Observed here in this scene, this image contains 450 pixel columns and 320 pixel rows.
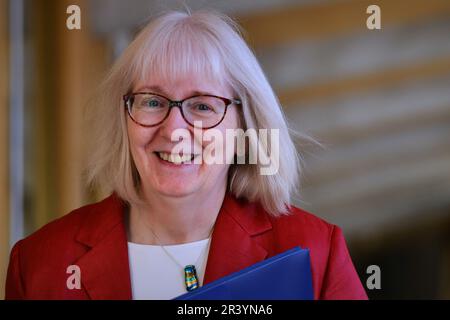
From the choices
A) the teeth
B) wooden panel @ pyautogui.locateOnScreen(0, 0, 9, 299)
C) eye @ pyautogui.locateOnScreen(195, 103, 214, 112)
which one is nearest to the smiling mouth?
the teeth

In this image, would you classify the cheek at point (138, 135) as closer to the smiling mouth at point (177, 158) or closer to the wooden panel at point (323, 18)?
the smiling mouth at point (177, 158)

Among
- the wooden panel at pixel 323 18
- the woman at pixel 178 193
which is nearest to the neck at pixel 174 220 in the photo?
the woman at pixel 178 193

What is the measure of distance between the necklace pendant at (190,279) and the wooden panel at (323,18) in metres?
0.53

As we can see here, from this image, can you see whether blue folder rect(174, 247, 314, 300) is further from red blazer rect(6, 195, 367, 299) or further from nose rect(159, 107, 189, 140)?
nose rect(159, 107, 189, 140)

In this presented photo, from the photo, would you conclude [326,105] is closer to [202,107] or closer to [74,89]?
[202,107]

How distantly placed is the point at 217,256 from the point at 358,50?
1.84ft

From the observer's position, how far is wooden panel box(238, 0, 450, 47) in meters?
1.29

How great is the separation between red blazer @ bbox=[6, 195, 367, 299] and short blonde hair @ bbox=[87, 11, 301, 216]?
0.06 metres

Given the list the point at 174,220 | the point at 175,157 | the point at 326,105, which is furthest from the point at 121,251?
the point at 326,105

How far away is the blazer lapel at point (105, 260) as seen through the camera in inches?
48.4

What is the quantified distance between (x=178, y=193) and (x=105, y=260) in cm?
22

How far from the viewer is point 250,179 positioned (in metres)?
1.31

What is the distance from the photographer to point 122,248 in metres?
1.25

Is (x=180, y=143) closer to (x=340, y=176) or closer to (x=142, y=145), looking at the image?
(x=142, y=145)
